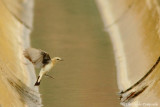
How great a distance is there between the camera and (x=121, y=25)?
23.3 m

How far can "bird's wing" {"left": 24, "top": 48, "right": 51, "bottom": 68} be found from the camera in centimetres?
1498

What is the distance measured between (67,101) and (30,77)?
1.93 meters

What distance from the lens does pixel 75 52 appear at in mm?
20500

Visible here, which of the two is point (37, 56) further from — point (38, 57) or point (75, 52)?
point (75, 52)

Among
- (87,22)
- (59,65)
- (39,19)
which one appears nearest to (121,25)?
(87,22)

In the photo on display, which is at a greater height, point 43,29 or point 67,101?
point 43,29

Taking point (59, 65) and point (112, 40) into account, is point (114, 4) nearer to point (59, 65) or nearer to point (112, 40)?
point (112, 40)

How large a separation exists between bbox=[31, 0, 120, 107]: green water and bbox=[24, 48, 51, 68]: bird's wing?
0.89 m

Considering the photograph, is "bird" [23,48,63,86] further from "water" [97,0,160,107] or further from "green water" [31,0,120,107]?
"water" [97,0,160,107]

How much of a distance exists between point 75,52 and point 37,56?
17.9ft

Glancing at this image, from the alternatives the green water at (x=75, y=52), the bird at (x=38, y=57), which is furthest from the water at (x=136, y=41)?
the bird at (x=38, y=57)

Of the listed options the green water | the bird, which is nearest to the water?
the green water

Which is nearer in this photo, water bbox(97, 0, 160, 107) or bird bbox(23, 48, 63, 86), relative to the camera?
bird bbox(23, 48, 63, 86)

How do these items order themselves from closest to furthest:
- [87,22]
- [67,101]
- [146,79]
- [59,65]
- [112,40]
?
[67,101]
[146,79]
[59,65]
[112,40]
[87,22]
